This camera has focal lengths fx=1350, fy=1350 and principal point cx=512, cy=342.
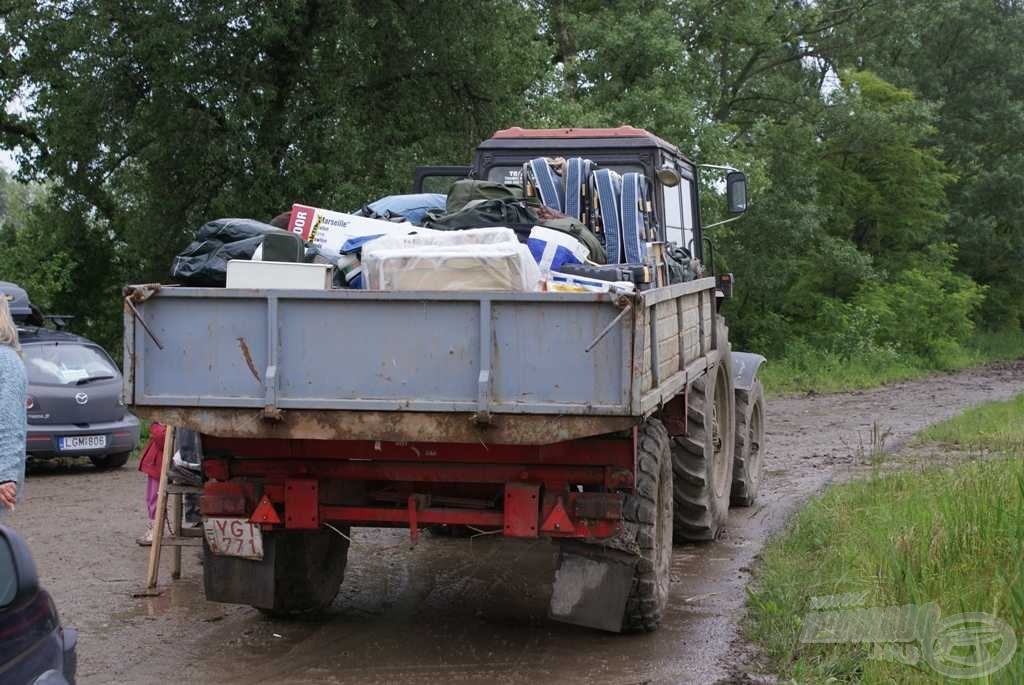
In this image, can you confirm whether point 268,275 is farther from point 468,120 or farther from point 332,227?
point 468,120

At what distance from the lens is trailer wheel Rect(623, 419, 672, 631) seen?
6754 millimetres

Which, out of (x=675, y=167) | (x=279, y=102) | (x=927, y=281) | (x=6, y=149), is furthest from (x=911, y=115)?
(x=675, y=167)

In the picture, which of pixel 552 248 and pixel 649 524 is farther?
pixel 552 248

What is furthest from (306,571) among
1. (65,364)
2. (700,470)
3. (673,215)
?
(65,364)

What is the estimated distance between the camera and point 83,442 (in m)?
14.3

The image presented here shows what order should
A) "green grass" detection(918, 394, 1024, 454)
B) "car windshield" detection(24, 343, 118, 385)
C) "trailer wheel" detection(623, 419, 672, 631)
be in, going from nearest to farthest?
"trailer wheel" detection(623, 419, 672, 631)
"green grass" detection(918, 394, 1024, 454)
"car windshield" detection(24, 343, 118, 385)

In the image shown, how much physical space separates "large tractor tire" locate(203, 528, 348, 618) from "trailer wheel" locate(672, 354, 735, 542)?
242 cm

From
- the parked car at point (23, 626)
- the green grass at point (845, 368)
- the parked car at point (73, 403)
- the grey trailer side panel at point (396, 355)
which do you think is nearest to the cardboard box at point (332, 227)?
the grey trailer side panel at point (396, 355)

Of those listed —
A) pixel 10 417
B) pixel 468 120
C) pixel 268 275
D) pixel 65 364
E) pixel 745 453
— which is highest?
pixel 468 120

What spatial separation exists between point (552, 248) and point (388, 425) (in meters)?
1.67

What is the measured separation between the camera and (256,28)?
57.2 ft

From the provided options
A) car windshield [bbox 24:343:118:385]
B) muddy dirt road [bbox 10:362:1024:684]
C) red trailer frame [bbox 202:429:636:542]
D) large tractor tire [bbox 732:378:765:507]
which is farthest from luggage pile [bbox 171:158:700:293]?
car windshield [bbox 24:343:118:385]

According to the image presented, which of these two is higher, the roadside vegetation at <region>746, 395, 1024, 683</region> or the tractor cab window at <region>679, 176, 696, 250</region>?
the tractor cab window at <region>679, 176, 696, 250</region>

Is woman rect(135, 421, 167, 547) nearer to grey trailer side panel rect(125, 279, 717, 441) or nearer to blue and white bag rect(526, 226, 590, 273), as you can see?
grey trailer side panel rect(125, 279, 717, 441)
